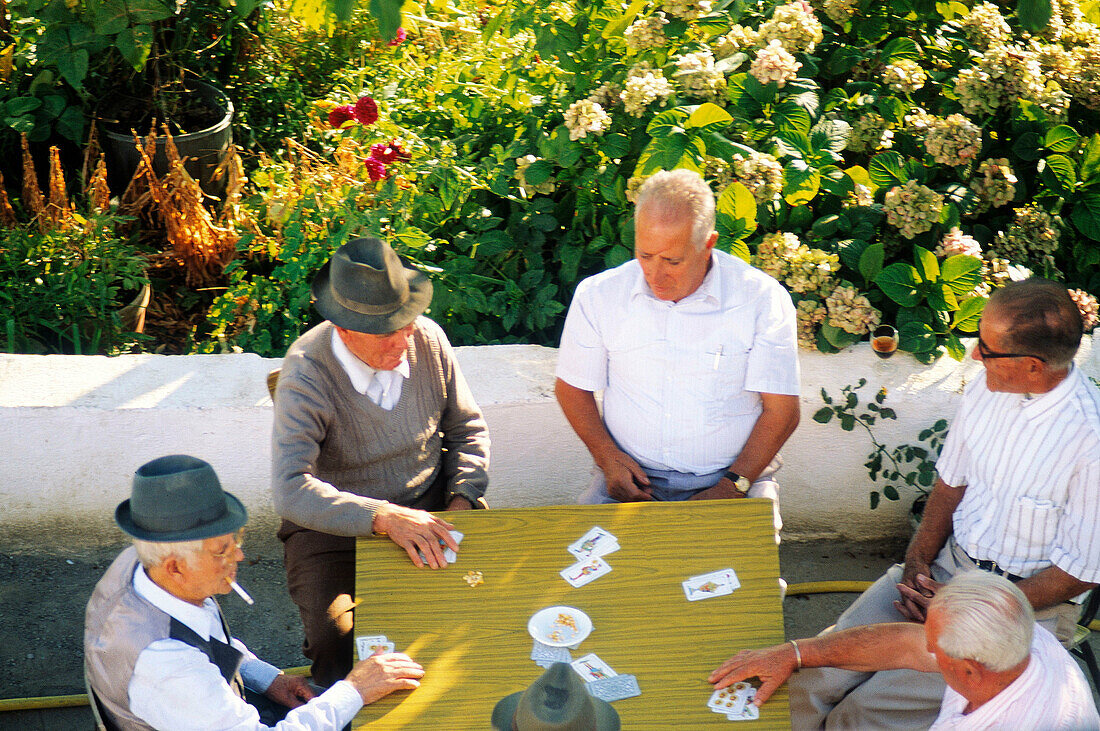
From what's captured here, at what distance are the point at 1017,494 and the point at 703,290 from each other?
1162 millimetres

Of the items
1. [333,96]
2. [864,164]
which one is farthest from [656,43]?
[333,96]

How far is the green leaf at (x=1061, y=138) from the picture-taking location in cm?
436

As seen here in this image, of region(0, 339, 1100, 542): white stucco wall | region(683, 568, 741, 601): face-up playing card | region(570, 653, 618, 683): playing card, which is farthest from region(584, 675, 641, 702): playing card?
region(0, 339, 1100, 542): white stucco wall

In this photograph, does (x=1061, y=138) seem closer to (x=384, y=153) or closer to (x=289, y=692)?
(x=384, y=153)

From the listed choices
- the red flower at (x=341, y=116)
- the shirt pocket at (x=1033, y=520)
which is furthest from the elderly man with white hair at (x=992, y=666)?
the red flower at (x=341, y=116)

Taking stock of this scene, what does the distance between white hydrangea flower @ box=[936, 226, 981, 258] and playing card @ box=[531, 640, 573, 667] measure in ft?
8.01

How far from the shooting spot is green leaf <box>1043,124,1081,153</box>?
14.3ft

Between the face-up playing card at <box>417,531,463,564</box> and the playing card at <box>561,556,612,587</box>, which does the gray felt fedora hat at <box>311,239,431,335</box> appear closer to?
the face-up playing card at <box>417,531,463,564</box>

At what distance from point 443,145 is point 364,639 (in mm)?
2481

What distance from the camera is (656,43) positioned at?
416 centimetres

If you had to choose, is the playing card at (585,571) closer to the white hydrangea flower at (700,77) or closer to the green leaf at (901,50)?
the white hydrangea flower at (700,77)

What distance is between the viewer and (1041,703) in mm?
2297

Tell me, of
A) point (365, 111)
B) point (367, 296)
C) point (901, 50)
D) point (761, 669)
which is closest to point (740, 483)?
point (761, 669)

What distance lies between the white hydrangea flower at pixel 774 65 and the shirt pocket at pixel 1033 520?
6.33 ft
